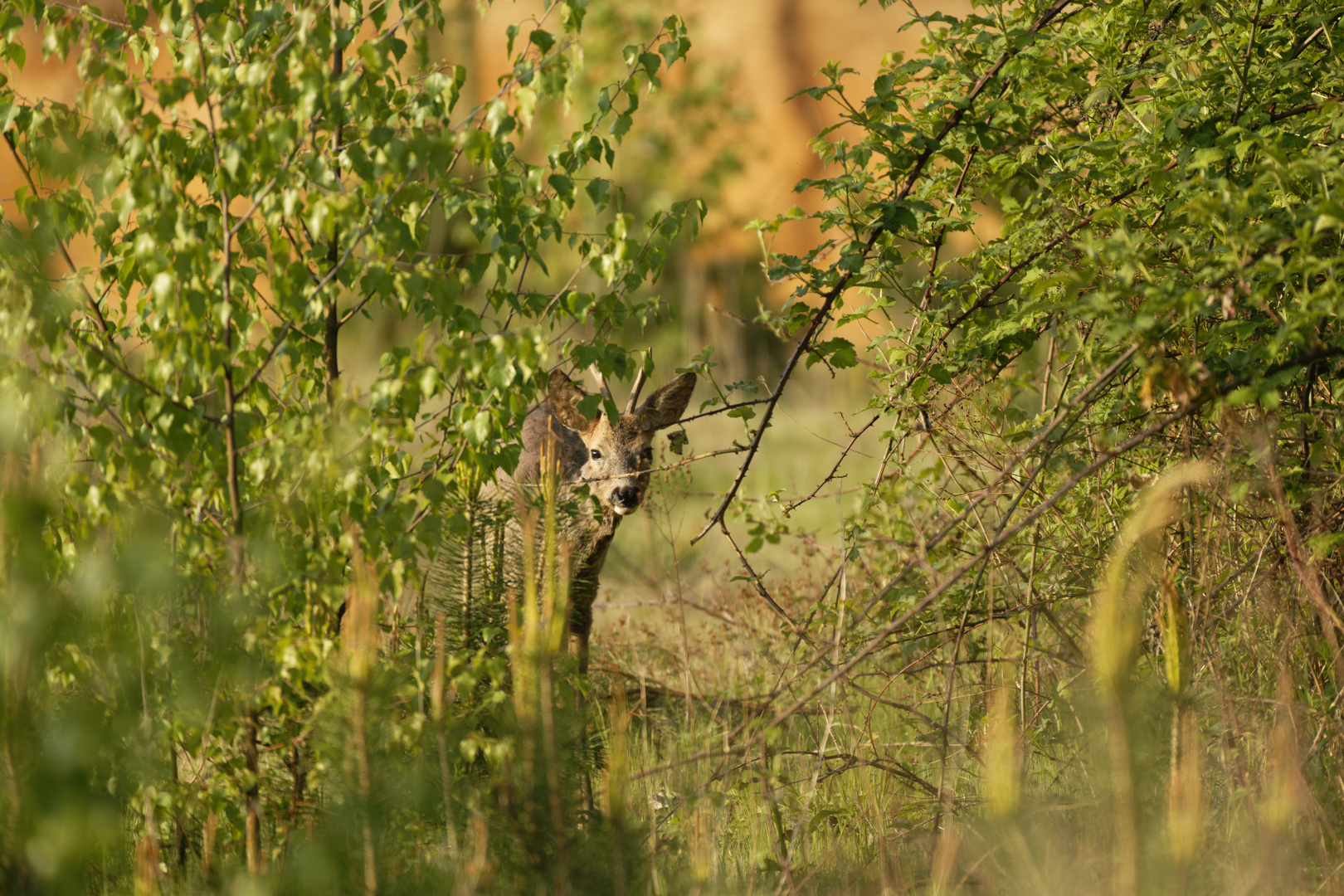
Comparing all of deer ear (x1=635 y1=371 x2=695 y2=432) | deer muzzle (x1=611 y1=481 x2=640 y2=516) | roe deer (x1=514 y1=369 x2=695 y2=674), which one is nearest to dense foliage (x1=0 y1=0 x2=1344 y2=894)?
deer muzzle (x1=611 y1=481 x2=640 y2=516)

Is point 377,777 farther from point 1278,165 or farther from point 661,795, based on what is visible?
point 1278,165

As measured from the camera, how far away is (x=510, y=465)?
314 centimetres

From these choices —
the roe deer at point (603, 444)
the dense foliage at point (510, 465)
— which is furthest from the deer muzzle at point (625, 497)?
the dense foliage at point (510, 465)

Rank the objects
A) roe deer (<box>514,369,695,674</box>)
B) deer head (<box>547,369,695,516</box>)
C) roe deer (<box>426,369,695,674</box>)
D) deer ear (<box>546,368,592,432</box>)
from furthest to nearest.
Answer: deer head (<box>547,369,695,516</box>)
deer ear (<box>546,368,592,432</box>)
roe deer (<box>514,369,695,674</box>)
roe deer (<box>426,369,695,674</box>)

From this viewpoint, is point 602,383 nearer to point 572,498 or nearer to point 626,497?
point 626,497

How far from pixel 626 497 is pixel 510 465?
110 inches

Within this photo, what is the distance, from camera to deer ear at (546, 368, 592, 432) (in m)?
6.37

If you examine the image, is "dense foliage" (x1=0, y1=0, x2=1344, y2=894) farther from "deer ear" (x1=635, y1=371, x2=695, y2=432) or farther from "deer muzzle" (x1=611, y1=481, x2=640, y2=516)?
"deer ear" (x1=635, y1=371, x2=695, y2=432)

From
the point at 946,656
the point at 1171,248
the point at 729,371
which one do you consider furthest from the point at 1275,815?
the point at 729,371

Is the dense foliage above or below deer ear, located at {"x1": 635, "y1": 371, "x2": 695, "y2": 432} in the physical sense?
below

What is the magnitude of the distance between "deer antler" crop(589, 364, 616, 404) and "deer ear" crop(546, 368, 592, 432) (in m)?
0.16

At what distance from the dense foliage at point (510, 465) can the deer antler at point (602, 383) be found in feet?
0.46

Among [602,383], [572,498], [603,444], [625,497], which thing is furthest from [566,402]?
[572,498]

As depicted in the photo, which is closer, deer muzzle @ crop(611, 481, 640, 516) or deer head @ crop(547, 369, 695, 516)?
deer muzzle @ crop(611, 481, 640, 516)
